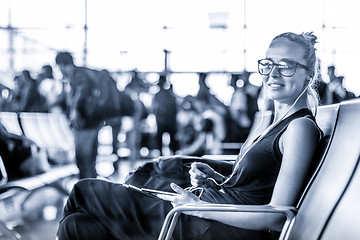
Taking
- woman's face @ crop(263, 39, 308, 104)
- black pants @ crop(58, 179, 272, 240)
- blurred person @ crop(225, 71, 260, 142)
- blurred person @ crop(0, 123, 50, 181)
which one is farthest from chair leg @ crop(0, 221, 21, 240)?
blurred person @ crop(225, 71, 260, 142)

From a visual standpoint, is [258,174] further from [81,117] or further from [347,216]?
[81,117]

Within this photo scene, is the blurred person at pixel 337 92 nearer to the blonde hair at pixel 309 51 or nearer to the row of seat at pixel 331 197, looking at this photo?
the blonde hair at pixel 309 51

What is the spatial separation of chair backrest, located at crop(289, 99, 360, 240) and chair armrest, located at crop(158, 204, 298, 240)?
0.02m

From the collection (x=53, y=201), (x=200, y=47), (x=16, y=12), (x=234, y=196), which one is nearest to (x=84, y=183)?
(x=234, y=196)

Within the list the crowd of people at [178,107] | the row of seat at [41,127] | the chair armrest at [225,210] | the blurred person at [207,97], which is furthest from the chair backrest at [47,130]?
the chair armrest at [225,210]

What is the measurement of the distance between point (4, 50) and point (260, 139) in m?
10.9

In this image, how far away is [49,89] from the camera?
257 inches

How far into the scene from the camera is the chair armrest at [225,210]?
1189mm

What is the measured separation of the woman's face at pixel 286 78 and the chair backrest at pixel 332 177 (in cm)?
21

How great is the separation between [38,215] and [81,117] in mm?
875

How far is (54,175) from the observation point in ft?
15.6

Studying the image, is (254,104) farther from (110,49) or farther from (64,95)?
(110,49)

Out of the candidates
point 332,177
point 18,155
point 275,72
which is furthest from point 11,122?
point 332,177

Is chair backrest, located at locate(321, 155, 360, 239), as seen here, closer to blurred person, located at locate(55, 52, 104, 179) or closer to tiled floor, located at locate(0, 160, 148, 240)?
tiled floor, located at locate(0, 160, 148, 240)
